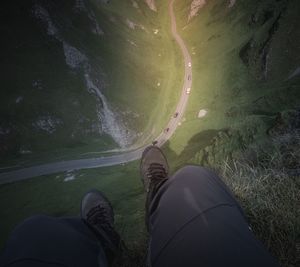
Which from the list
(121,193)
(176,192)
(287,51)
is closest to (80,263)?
(176,192)

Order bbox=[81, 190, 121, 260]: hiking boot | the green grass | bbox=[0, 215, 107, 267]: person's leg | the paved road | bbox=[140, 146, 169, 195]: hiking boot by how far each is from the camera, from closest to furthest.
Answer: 1. bbox=[0, 215, 107, 267]: person's leg
2. bbox=[81, 190, 121, 260]: hiking boot
3. bbox=[140, 146, 169, 195]: hiking boot
4. the green grass
5. the paved road

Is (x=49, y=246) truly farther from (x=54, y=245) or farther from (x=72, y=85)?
(x=72, y=85)

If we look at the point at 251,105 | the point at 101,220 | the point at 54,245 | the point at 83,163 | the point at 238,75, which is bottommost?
the point at 83,163

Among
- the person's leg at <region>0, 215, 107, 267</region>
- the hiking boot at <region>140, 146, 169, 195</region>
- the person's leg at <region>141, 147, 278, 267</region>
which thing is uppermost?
the person's leg at <region>0, 215, 107, 267</region>

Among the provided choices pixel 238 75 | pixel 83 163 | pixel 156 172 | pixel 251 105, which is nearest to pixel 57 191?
pixel 83 163

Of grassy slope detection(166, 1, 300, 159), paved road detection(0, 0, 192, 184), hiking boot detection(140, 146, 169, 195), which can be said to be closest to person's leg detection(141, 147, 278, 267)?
hiking boot detection(140, 146, 169, 195)

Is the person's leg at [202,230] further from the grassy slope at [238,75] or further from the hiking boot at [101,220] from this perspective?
the grassy slope at [238,75]

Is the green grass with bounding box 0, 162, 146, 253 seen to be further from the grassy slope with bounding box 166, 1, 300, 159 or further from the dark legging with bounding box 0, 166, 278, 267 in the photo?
the dark legging with bounding box 0, 166, 278, 267
